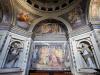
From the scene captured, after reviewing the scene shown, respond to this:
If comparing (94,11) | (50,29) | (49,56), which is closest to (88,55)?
(49,56)

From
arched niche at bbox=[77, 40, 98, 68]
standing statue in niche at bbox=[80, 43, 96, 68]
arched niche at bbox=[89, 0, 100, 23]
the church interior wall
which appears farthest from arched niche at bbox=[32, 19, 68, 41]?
arched niche at bbox=[89, 0, 100, 23]

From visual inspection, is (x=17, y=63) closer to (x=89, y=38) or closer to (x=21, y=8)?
(x=21, y=8)

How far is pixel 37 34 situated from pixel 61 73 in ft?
15.0

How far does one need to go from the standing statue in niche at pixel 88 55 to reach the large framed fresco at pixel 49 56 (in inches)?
57.0

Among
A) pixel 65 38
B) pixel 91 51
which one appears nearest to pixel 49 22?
pixel 65 38

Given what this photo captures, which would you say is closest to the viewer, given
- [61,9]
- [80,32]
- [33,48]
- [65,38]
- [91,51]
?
[91,51]

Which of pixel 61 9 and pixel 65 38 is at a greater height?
pixel 61 9

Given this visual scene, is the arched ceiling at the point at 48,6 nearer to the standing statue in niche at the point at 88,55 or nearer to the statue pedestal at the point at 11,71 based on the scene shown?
the standing statue in niche at the point at 88,55

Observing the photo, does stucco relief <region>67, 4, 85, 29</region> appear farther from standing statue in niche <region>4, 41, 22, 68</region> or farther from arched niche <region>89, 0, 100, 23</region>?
standing statue in niche <region>4, 41, 22, 68</region>

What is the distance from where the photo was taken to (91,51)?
6.93 m

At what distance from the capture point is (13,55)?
7.20 metres

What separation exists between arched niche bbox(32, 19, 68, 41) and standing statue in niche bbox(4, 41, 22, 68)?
6.72 feet

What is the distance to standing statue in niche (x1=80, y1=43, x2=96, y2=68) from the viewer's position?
6.48 metres

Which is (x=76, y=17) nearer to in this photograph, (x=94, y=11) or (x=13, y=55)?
(x=94, y=11)
